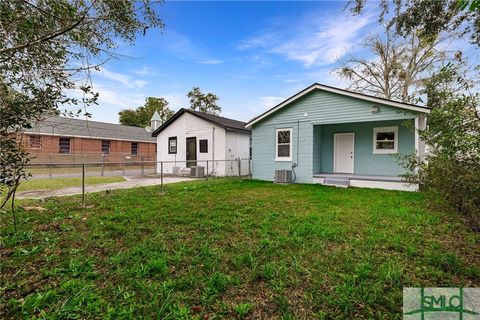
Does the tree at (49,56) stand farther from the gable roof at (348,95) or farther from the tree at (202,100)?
the tree at (202,100)

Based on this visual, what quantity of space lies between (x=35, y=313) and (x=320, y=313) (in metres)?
2.56

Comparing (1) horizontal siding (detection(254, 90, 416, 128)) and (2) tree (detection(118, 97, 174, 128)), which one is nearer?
(1) horizontal siding (detection(254, 90, 416, 128))

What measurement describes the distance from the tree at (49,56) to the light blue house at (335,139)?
841cm

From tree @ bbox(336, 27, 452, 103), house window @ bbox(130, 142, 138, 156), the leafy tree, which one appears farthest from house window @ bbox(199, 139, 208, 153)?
house window @ bbox(130, 142, 138, 156)

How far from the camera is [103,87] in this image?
3.43 m

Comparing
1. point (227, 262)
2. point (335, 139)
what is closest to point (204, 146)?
point (335, 139)

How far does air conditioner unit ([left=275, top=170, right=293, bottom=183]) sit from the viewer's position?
34.8 feet

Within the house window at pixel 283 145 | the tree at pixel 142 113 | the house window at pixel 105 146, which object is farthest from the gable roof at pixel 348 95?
the tree at pixel 142 113

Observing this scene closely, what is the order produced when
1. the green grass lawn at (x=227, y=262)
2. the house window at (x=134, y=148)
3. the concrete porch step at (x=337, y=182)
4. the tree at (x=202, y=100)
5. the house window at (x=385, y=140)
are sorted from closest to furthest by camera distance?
→ the green grass lawn at (x=227, y=262) → the concrete porch step at (x=337, y=182) → the house window at (x=385, y=140) → the house window at (x=134, y=148) → the tree at (x=202, y=100)

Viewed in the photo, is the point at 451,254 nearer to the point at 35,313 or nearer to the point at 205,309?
the point at 205,309

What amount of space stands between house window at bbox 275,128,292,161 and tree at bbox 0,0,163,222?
338 inches

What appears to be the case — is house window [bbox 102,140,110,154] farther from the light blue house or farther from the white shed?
the light blue house

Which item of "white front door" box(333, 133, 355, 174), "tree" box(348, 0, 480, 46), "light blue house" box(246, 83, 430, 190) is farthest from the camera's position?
"white front door" box(333, 133, 355, 174)

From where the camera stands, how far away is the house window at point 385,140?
9.72 metres
